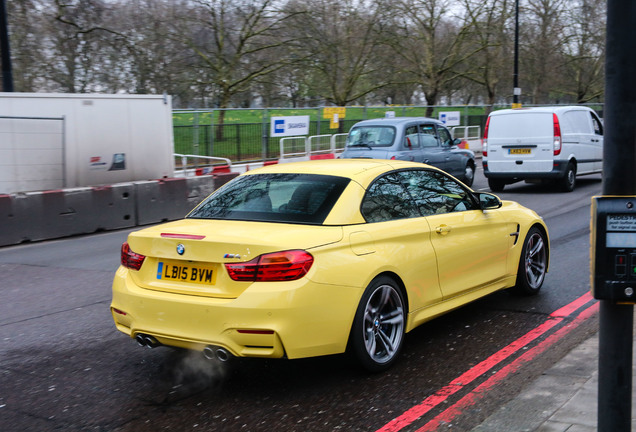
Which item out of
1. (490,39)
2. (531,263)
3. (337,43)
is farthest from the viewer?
(490,39)

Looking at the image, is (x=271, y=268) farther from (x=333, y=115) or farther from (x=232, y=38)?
(x=232, y=38)

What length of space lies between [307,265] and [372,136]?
11.4 meters

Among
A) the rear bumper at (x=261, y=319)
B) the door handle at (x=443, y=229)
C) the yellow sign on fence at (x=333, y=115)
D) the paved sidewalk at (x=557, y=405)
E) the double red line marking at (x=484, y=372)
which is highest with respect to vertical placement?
the yellow sign on fence at (x=333, y=115)

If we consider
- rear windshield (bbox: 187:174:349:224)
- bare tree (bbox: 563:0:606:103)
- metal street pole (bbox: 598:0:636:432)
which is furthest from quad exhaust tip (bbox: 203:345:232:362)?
bare tree (bbox: 563:0:606:103)

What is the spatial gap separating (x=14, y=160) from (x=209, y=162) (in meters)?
8.59

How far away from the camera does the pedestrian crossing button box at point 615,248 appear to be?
2.56 m

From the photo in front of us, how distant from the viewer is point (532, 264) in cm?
712

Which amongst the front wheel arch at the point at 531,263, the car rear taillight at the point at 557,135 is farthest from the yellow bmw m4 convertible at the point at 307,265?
the car rear taillight at the point at 557,135

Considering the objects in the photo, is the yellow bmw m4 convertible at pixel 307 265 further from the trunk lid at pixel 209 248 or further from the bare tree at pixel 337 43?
the bare tree at pixel 337 43

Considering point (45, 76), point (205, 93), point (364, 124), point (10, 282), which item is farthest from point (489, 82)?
point (10, 282)

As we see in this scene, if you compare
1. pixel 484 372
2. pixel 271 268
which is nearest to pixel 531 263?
pixel 484 372

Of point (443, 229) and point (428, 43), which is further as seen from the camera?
point (428, 43)

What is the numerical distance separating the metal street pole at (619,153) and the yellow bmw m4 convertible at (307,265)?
2.03 meters

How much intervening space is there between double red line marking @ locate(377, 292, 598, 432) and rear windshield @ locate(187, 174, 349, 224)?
138 cm
